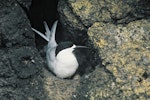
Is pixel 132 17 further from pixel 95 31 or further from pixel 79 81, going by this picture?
pixel 79 81

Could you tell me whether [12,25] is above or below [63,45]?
above

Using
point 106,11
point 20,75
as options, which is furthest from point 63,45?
point 20,75

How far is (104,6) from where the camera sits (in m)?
4.25

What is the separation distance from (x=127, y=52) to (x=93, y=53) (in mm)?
357

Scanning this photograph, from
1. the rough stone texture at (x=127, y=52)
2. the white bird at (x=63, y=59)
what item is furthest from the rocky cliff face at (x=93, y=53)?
the white bird at (x=63, y=59)

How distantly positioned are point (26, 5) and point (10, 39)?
1.30 ft

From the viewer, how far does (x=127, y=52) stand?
4070 millimetres

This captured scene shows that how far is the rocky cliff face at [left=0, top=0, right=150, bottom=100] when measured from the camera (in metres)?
3.95

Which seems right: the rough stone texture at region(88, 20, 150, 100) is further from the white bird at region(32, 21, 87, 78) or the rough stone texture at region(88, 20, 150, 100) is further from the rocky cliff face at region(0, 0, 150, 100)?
the white bird at region(32, 21, 87, 78)

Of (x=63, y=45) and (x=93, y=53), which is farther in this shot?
(x=63, y=45)

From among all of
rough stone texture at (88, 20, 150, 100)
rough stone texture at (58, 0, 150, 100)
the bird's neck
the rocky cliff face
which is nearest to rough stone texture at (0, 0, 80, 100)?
the rocky cliff face

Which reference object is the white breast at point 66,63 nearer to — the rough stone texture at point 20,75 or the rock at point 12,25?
the rough stone texture at point 20,75

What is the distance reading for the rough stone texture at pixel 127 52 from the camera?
153 inches

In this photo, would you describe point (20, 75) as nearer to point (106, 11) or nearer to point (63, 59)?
point (63, 59)
